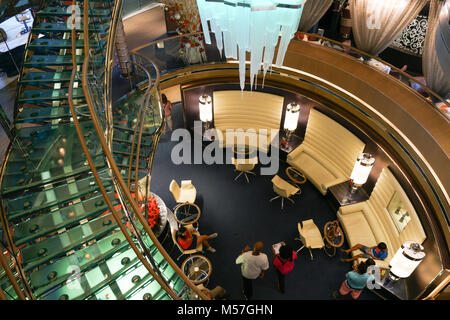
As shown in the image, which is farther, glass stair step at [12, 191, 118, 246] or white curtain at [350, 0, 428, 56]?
white curtain at [350, 0, 428, 56]

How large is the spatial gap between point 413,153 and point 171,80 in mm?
6100

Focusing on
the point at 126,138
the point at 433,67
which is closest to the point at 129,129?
the point at 126,138

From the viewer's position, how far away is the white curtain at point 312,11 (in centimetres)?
739

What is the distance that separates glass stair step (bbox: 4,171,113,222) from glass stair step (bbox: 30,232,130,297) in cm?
73

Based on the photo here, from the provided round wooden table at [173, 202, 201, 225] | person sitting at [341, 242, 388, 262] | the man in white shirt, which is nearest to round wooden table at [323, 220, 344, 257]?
person sitting at [341, 242, 388, 262]

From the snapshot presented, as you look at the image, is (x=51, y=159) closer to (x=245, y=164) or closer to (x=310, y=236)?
(x=245, y=164)

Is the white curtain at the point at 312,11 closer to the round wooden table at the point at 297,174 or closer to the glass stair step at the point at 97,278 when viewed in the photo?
the round wooden table at the point at 297,174

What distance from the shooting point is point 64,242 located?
13.2ft

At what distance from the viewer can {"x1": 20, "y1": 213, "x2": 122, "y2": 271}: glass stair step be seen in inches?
151

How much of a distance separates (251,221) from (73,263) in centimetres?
431

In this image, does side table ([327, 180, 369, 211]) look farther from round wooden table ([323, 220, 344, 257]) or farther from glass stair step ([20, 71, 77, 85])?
glass stair step ([20, 71, 77, 85])

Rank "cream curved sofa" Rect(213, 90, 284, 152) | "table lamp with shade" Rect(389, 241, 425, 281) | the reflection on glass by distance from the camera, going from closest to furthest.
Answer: "table lamp with shade" Rect(389, 241, 425, 281)
the reflection on glass
"cream curved sofa" Rect(213, 90, 284, 152)
